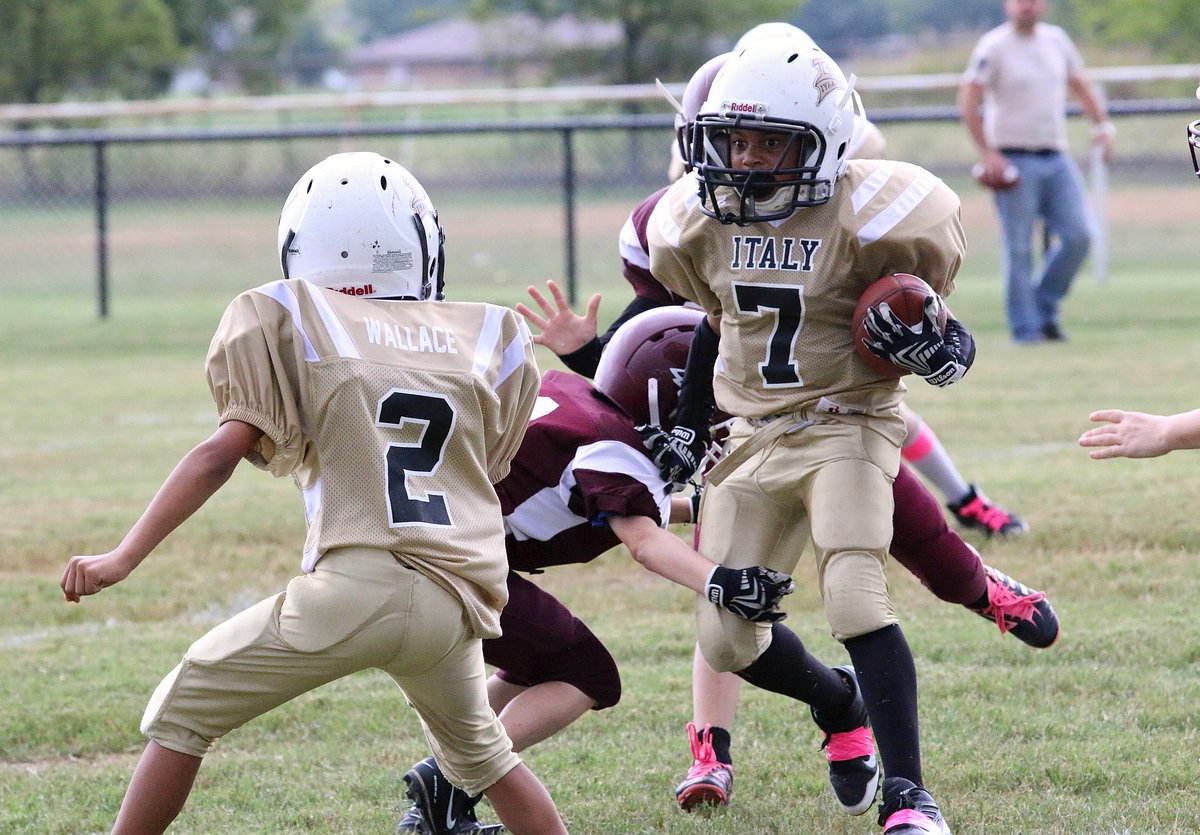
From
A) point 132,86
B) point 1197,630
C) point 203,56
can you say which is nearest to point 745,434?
point 1197,630

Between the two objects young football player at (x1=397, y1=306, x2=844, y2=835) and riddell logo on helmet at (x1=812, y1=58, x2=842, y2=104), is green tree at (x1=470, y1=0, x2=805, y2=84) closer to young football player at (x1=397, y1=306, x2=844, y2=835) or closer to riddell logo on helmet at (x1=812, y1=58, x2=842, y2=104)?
riddell logo on helmet at (x1=812, y1=58, x2=842, y2=104)

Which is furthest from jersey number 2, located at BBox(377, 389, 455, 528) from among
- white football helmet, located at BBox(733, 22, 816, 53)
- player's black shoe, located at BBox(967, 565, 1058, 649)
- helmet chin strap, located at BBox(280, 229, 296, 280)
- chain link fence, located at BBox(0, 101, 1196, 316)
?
chain link fence, located at BBox(0, 101, 1196, 316)

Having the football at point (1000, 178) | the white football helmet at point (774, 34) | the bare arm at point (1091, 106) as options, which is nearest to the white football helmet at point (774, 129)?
the white football helmet at point (774, 34)

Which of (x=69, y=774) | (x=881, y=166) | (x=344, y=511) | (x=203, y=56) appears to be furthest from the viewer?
(x=203, y=56)

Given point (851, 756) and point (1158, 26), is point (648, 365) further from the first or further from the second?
point (1158, 26)

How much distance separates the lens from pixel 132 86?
31797 mm

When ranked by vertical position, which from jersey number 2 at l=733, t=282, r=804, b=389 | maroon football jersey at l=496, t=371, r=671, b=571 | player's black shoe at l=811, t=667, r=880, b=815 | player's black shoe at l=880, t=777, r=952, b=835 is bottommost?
player's black shoe at l=811, t=667, r=880, b=815

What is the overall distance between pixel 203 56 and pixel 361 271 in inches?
1565

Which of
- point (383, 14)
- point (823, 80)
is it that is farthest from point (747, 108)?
point (383, 14)

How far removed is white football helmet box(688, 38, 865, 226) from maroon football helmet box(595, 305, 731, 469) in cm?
32

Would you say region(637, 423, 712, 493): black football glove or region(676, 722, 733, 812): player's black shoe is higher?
region(637, 423, 712, 493): black football glove

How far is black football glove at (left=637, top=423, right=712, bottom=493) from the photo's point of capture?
324 centimetres

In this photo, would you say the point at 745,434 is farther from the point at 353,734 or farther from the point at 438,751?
the point at 353,734

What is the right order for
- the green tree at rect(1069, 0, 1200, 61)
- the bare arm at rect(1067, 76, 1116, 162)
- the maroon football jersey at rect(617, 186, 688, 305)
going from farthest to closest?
the green tree at rect(1069, 0, 1200, 61), the bare arm at rect(1067, 76, 1116, 162), the maroon football jersey at rect(617, 186, 688, 305)
